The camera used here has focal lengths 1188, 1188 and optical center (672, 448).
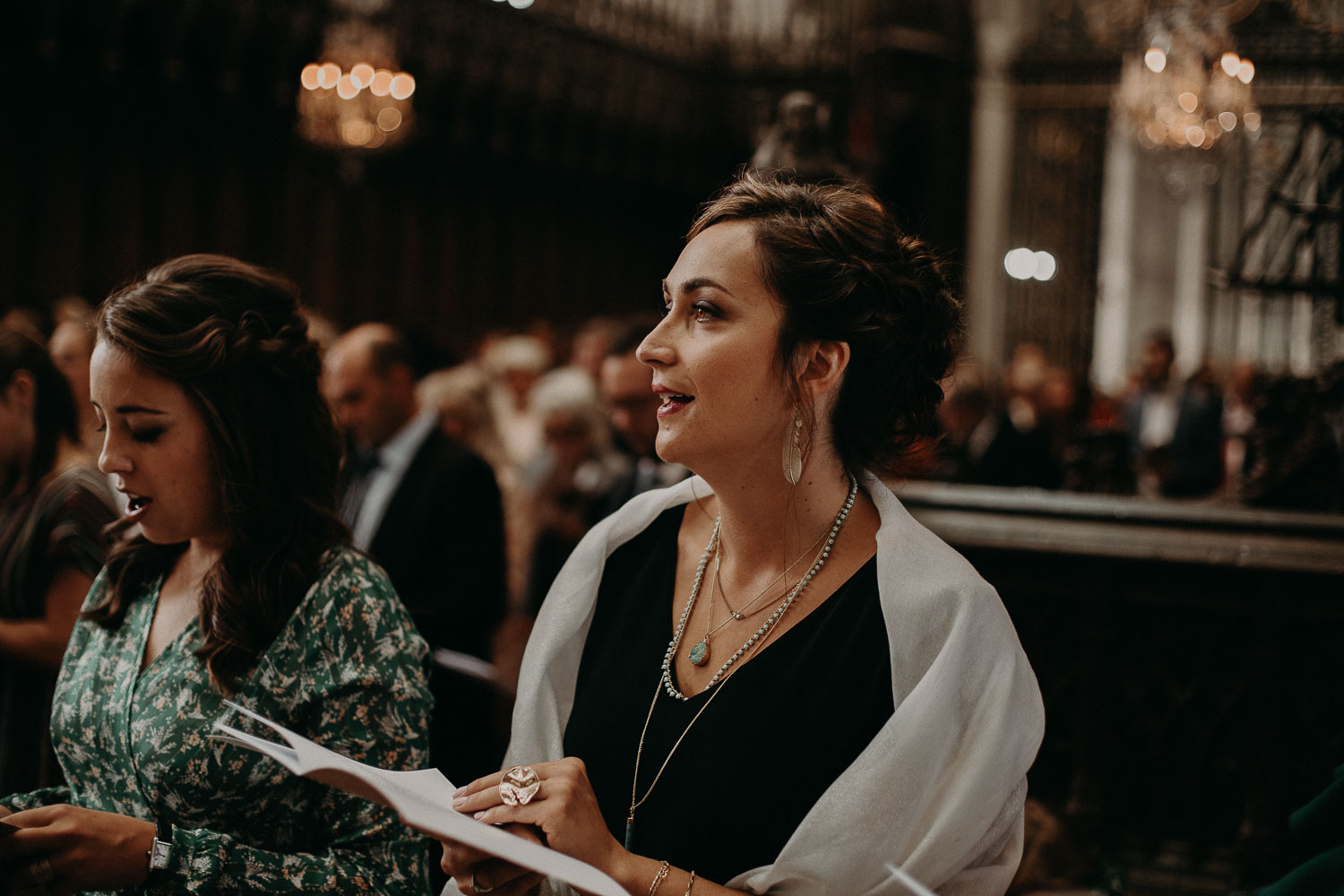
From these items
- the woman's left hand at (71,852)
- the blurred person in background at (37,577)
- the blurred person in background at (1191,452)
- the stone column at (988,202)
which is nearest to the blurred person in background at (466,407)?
the blurred person in background at (37,577)

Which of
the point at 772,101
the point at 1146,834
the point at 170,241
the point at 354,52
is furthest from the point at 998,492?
the point at 170,241

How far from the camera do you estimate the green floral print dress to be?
5.36 ft

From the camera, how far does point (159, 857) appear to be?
5.02 feet

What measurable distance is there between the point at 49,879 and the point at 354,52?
248 inches

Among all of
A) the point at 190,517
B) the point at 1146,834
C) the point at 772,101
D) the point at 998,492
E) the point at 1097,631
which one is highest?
the point at 772,101

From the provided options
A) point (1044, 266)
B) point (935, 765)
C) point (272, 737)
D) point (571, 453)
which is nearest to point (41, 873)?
point (272, 737)

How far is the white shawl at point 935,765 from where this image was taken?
1405mm

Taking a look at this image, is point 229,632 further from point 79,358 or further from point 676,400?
point 79,358

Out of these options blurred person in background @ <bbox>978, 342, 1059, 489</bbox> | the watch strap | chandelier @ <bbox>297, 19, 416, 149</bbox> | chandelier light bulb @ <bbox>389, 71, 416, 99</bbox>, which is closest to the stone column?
blurred person in background @ <bbox>978, 342, 1059, 489</bbox>

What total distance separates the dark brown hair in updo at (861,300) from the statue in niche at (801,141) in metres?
1.76

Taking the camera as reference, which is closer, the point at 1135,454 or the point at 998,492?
the point at 998,492

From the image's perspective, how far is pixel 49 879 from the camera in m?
1.49

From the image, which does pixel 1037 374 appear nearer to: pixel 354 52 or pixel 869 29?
pixel 869 29

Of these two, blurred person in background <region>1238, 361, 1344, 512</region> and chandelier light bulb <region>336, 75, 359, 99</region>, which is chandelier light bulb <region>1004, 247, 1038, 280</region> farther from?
blurred person in background <region>1238, 361, 1344, 512</region>
